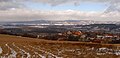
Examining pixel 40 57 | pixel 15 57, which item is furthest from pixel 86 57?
pixel 15 57

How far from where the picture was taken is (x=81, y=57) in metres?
30.4

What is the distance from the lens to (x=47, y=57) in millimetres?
31125

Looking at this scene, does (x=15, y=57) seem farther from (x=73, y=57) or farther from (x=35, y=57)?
(x=73, y=57)

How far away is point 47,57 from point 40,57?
769 millimetres

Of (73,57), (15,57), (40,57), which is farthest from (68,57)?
(15,57)

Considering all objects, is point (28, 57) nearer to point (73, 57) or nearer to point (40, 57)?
point (40, 57)

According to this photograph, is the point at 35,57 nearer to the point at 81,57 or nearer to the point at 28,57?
the point at 28,57

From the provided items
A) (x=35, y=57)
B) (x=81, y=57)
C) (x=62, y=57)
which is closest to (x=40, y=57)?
(x=35, y=57)

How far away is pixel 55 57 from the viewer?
31094 mm

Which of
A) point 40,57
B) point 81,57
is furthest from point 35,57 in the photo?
point 81,57

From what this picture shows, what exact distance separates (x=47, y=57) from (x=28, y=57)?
2034mm

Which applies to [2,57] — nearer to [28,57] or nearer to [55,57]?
[28,57]

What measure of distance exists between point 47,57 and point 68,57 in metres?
2.37

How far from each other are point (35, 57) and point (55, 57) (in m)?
2.16
